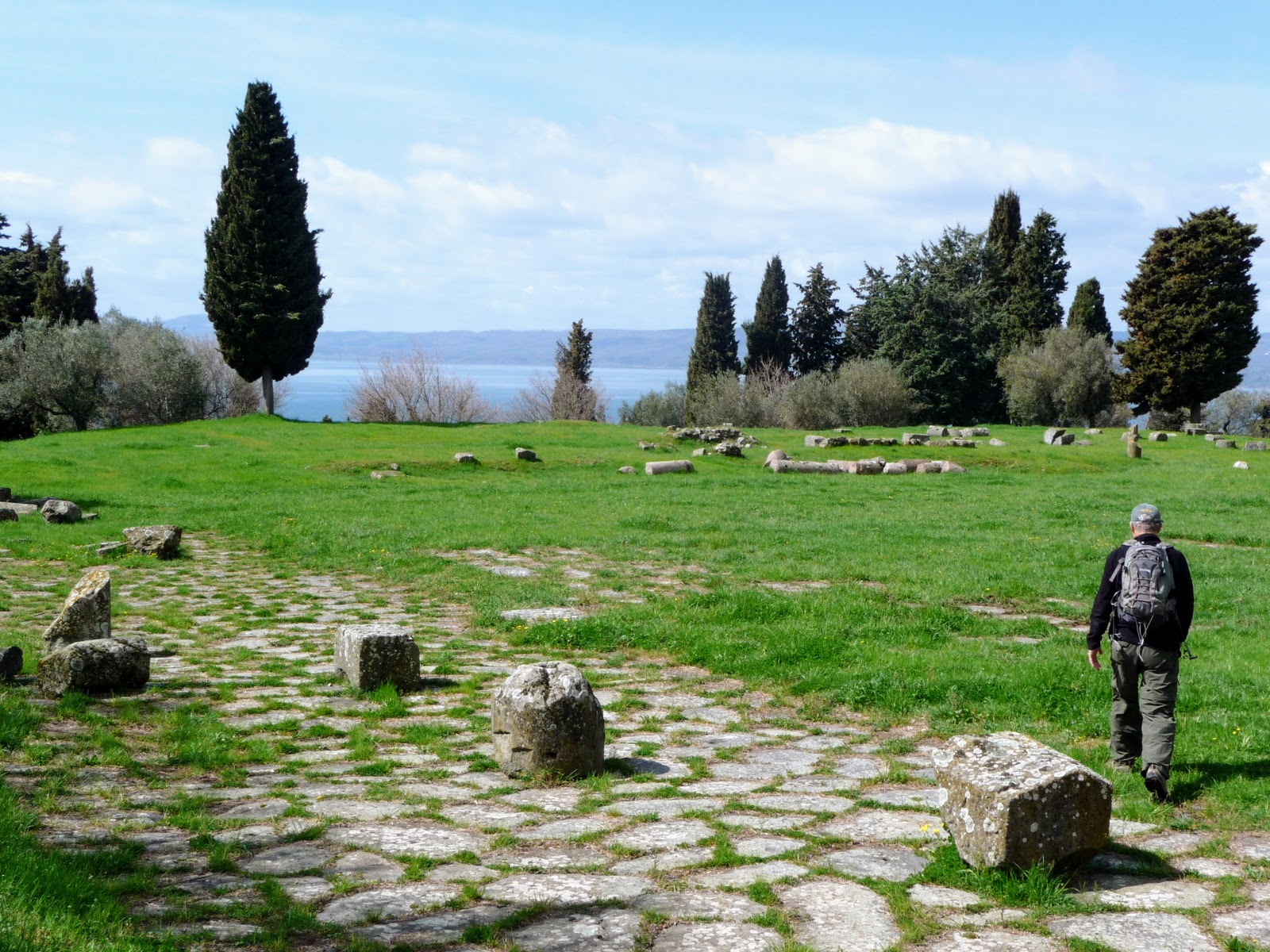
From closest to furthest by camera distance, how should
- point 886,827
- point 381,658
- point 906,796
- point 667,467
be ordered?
1. point 886,827
2. point 906,796
3. point 381,658
4. point 667,467

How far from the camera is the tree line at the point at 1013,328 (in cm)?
5534

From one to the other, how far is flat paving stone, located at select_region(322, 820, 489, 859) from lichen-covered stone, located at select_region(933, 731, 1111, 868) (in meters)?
2.58

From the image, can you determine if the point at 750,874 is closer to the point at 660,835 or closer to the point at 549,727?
the point at 660,835

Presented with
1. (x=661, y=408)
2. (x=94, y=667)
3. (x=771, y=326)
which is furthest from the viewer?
(x=661, y=408)

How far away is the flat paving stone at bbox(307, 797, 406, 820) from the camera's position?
6281 millimetres

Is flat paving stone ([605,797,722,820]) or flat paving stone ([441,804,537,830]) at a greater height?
flat paving stone ([441,804,537,830])

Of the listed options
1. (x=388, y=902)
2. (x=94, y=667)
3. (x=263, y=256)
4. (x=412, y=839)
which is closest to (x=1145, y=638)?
(x=412, y=839)

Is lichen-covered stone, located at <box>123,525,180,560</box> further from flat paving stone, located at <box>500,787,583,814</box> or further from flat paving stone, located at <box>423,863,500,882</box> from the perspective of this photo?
flat paving stone, located at <box>423,863,500,882</box>

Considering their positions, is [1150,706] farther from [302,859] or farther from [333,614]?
[333,614]

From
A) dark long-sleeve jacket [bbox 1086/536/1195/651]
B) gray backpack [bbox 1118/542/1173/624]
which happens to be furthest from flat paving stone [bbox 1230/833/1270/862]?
gray backpack [bbox 1118/542/1173/624]

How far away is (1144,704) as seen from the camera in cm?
717

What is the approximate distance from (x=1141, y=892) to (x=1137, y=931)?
1.80 ft

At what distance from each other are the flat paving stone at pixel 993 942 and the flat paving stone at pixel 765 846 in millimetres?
1175

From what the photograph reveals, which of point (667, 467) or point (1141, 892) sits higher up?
point (667, 467)
